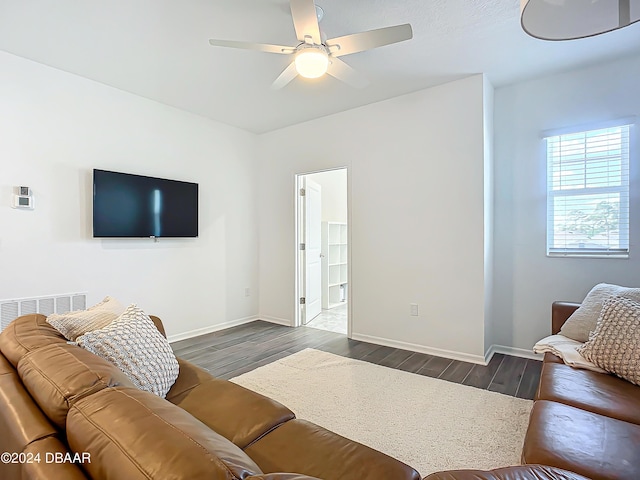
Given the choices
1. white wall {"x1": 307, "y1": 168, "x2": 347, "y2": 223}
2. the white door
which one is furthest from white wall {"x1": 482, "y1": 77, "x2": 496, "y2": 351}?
white wall {"x1": 307, "y1": 168, "x2": 347, "y2": 223}

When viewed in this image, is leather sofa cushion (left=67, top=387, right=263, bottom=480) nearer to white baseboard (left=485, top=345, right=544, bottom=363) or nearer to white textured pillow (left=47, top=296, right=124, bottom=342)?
white textured pillow (left=47, top=296, right=124, bottom=342)

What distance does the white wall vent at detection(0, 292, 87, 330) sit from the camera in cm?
285

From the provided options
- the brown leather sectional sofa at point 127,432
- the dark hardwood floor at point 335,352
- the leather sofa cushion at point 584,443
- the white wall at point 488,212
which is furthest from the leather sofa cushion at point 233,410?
the white wall at point 488,212

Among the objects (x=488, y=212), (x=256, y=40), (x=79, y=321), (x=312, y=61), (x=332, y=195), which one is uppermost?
(x=256, y=40)

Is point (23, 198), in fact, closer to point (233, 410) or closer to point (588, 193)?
point (233, 410)

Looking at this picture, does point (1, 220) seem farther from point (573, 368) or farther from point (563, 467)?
point (573, 368)

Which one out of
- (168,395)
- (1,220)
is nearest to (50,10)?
(1,220)

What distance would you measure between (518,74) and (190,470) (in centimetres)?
399

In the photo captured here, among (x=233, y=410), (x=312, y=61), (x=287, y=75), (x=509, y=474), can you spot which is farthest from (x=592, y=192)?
(x=233, y=410)

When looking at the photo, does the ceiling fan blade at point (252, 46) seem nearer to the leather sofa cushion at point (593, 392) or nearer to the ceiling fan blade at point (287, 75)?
the ceiling fan blade at point (287, 75)

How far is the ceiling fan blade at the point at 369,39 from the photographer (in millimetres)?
1983

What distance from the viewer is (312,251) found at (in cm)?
509

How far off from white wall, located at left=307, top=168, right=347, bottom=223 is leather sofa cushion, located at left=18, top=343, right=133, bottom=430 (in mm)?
5050

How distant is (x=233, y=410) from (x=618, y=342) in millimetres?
A: 2071
